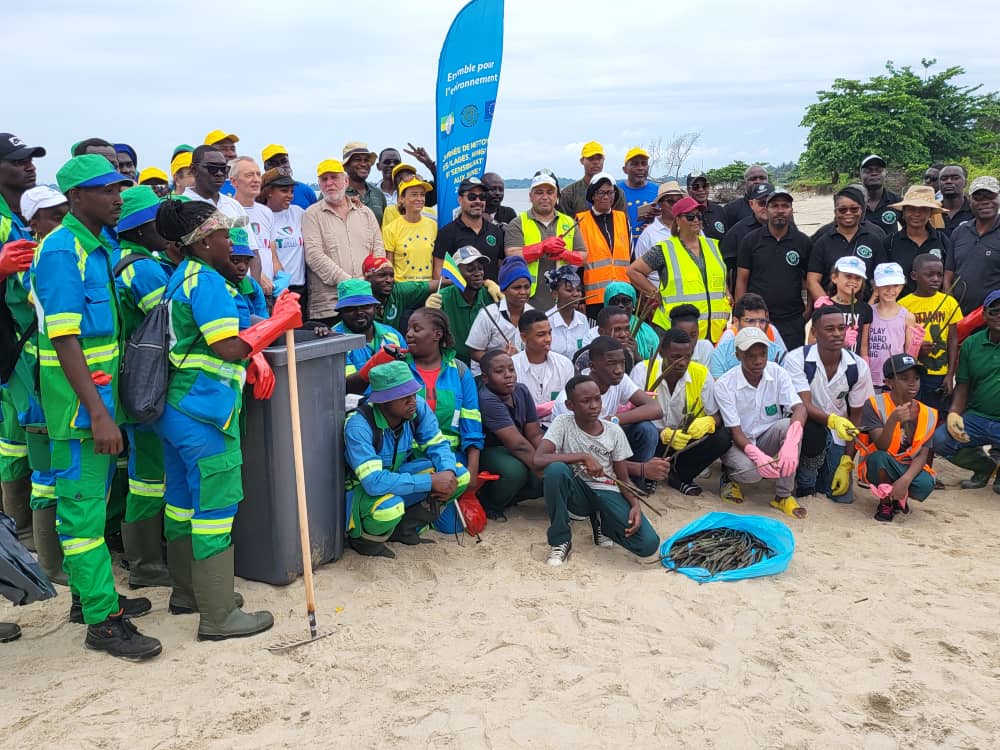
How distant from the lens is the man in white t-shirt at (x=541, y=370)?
18.4 feet

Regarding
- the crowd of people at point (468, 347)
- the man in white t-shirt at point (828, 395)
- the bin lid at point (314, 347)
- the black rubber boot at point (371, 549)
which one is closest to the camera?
the crowd of people at point (468, 347)

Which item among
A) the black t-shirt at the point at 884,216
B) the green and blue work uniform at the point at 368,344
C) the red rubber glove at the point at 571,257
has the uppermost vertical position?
the black t-shirt at the point at 884,216

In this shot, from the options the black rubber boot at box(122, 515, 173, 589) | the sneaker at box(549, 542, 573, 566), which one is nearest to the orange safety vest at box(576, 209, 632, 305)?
the sneaker at box(549, 542, 573, 566)

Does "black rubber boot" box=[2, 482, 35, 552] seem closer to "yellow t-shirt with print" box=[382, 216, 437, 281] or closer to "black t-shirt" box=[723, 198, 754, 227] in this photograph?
"yellow t-shirt with print" box=[382, 216, 437, 281]

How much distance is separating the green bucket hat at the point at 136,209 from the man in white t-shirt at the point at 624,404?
2.55 metres

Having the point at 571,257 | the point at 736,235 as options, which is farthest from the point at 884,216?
the point at 571,257

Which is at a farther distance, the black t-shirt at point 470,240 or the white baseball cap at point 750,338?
the black t-shirt at point 470,240

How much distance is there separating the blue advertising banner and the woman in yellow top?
0.50 meters

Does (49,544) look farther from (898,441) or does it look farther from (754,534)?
(898,441)

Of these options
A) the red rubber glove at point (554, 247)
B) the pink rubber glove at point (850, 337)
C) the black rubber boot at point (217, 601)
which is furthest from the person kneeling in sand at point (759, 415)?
the black rubber boot at point (217, 601)

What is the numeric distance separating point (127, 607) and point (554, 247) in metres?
3.83

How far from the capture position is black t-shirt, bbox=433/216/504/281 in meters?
6.57

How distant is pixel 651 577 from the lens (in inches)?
181

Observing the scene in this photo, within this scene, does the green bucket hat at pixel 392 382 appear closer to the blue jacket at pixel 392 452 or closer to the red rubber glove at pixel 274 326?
the blue jacket at pixel 392 452
